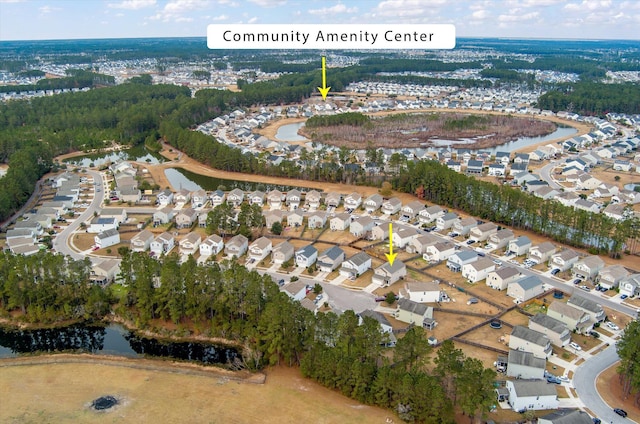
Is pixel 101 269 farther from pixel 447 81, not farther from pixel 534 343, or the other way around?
pixel 447 81

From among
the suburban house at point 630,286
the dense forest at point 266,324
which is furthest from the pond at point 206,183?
the suburban house at point 630,286

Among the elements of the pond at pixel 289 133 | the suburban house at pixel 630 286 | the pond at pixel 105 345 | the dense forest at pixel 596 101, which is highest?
the dense forest at pixel 596 101

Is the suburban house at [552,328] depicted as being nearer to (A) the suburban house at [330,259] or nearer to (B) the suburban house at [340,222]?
(A) the suburban house at [330,259]

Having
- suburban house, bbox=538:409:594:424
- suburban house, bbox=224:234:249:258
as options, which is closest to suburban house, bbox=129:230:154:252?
suburban house, bbox=224:234:249:258

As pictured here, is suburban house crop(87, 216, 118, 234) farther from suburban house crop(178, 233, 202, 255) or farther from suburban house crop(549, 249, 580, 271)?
suburban house crop(549, 249, 580, 271)


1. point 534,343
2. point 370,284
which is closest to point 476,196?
point 370,284

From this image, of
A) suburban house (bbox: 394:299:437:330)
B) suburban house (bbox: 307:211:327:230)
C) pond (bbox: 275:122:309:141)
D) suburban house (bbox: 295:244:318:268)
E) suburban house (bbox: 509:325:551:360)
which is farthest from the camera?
pond (bbox: 275:122:309:141)
